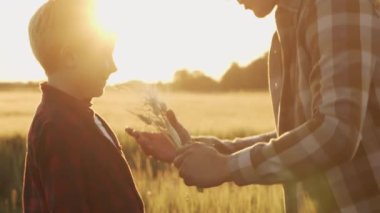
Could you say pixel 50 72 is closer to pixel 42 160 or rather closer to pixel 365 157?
pixel 42 160

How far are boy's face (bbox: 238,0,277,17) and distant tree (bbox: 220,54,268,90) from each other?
1462 inches

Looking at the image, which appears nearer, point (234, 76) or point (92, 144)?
point (92, 144)

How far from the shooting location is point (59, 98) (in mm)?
2826

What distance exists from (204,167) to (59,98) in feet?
2.08

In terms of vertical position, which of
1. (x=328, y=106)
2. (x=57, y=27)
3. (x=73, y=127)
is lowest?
(x=73, y=127)

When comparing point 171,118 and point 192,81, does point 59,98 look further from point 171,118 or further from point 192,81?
point 192,81

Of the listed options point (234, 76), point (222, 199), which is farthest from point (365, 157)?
point (234, 76)

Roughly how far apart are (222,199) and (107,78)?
5.48 feet

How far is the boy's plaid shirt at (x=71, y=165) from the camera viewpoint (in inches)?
105

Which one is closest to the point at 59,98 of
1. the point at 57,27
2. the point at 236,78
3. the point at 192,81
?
the point at 57,27

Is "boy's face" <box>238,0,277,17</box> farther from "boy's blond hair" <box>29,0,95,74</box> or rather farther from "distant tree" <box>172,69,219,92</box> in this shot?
"distant tree" <box>172,69,219,92</box>

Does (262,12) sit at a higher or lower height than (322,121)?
higher

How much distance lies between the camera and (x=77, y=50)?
286 centimetres

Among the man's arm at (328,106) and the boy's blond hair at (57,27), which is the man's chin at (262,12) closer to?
the man's arm at (328,106)
